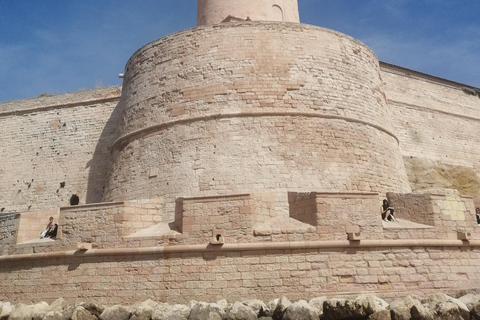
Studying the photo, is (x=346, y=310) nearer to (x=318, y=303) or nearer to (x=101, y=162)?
(x=318, y=303)

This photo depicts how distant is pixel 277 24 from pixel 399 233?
191 inches

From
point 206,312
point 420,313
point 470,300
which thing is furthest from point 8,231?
point 470,300

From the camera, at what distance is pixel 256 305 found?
4.70 meters

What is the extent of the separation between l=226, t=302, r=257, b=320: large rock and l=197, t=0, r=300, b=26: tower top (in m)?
8.05

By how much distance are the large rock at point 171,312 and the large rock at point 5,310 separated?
83.9 inches

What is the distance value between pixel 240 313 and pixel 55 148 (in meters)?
8.82

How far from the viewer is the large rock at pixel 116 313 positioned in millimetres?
4797

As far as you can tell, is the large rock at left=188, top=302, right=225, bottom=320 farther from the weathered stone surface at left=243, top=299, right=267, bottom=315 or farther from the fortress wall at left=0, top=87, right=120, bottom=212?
the fortress wall at left=0, top=87, right=120, bottom=212

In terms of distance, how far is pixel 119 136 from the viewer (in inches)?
356

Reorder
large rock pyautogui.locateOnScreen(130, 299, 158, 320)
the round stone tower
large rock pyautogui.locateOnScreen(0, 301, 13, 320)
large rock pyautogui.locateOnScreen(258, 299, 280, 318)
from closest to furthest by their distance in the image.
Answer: large rock pyautogui.locateOnScreen(258, 299, 280, 318)
large rock pyautogui.locateOnScreen(130, 299, 158, 320)
large rock pyautogui.locateOnScreen(0, 301, 13, 320)
the round stone tower

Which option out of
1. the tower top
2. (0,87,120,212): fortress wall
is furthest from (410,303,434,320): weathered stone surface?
the tower top

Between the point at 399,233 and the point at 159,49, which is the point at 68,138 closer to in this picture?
the point at 159,49

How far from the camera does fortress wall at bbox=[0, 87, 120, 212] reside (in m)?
10.8

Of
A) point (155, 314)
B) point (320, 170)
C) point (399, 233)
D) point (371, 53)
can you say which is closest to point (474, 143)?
point (371, 53)
